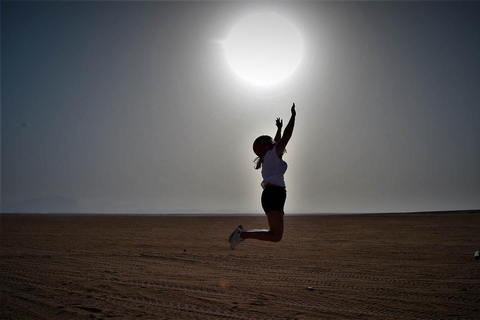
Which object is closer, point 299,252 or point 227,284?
point 227,284

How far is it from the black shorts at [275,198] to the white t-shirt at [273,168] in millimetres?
90

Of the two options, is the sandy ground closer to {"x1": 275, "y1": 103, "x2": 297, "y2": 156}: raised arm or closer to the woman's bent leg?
the woman's bent leg

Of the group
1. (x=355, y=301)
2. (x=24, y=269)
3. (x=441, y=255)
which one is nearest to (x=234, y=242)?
(x=355, y=301)

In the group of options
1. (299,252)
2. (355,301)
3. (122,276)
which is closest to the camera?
(355,301)

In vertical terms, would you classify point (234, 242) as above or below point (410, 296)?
above

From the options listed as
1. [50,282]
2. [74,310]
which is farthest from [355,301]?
[50,282]

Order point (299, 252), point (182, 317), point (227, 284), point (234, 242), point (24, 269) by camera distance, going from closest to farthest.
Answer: point (182, 317)
point (234, 242)
point (227, 284)
point (24, 269)
point (299, 252)

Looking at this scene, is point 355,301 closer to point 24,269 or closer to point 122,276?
point 122,276

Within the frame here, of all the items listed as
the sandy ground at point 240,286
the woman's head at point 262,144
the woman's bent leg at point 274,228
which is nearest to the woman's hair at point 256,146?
the woman's head at point 262,144

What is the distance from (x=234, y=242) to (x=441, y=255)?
25.1 feet

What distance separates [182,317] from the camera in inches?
183

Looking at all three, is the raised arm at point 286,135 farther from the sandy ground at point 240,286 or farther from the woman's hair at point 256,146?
the sandy ground at point 240,286

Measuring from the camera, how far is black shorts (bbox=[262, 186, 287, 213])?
18.6ft

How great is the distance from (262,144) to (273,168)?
537 millimetres
